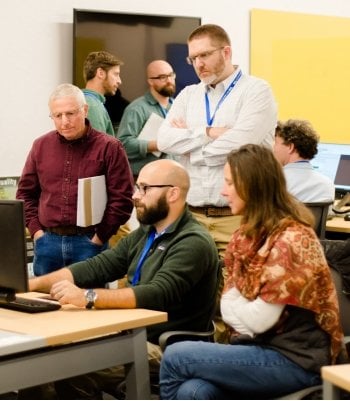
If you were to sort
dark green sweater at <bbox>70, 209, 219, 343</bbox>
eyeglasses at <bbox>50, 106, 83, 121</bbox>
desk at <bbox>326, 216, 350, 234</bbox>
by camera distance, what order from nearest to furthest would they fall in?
dark green sweater at <bbox>70, 209, 219, 343</bbox> < eyeglasses at <bbox>50, 106, 83, 121</bbox> < desk at <bbox>326, 216, 350, 234</bbox>

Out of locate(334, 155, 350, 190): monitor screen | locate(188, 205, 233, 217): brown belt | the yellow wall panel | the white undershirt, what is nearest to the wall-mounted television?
the yellow wall panel

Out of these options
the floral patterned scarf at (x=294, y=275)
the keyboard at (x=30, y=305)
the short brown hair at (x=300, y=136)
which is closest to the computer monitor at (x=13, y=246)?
the keyboard at (x=30, y=305)

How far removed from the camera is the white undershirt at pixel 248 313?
8.34ft

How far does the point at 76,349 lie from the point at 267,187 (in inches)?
33.6

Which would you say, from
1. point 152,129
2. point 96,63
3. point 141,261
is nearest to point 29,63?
point 96,63

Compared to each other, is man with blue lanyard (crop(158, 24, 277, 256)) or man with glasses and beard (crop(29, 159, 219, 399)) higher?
man with blue lanyard (crop(158, 24, 277, 256))

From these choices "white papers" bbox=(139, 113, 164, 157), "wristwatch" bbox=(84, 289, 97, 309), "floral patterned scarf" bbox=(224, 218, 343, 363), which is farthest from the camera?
"white papers" bbox=(139, 113, 164, 157)

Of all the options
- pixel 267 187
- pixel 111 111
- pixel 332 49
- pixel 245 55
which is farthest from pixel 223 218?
pixel 332 49

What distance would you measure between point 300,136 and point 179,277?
2.06 meters

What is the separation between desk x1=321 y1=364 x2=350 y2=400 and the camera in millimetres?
1978

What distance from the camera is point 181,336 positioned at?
2.97m

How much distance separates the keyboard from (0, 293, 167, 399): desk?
3cm

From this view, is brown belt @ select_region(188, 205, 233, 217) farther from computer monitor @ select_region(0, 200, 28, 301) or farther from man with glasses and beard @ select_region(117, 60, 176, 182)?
man with glasses and beard @ select_region(117, 60, 176, 182)

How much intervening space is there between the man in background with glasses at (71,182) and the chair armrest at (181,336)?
117 centimetres
